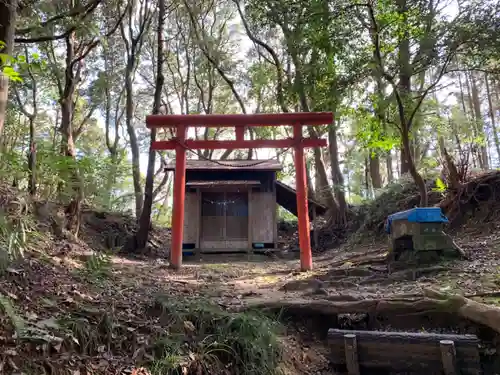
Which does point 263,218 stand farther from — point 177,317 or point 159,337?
point 159,337

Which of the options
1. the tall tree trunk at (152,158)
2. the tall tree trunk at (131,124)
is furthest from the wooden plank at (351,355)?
the tall tree trunk at (131,124)

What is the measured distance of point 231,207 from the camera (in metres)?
15.4

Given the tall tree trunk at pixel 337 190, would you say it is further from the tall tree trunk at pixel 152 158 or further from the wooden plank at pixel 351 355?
the wooden plank at pixel 351 355

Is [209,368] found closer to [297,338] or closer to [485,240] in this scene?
[297,338]

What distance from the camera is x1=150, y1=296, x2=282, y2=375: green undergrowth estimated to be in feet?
12.4

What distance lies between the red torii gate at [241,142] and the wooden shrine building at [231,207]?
16.3 ft

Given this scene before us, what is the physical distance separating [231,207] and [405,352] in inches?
449

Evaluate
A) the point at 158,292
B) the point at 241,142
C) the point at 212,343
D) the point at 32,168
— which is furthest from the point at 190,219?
the point at 212,343

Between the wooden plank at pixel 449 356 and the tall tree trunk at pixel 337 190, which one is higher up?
the tall tree trunk at pixel 337 190

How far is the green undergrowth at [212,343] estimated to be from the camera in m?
3.78

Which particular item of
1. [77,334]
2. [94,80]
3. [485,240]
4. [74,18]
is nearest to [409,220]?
[485,240]

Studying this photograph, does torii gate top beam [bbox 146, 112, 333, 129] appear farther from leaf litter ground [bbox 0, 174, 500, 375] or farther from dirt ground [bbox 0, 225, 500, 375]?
leaf litter ground [bbox 0, 174, 500, 375]

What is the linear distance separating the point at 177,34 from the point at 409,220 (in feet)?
57.1

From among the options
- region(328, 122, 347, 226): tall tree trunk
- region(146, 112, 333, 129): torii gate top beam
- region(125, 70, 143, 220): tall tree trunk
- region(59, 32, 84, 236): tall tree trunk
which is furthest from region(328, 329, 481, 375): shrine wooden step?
region(125, 70, 143, 220): tall tree trunk
